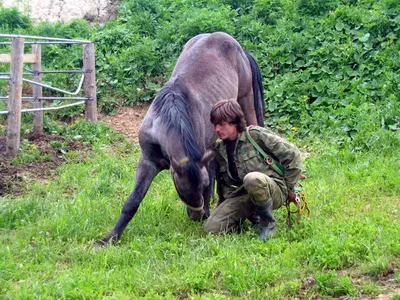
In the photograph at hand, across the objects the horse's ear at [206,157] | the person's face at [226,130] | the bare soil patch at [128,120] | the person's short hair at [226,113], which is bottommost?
the bare soil patch at [128,120]

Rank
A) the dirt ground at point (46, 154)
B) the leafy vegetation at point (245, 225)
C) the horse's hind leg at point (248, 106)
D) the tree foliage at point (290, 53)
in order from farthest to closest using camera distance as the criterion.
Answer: the tree foliage at point (290, 53) < the horse's hind leg at point (248, 106) < the dirt ground at point (46, 154) < the leafy vegetation at point (245, 225)

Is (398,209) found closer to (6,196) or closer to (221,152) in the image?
(221,152)

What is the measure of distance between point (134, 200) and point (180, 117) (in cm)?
A: 85

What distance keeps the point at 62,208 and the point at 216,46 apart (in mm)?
2499

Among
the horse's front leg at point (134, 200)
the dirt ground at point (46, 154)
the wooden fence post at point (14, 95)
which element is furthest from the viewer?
the wooden fence post at point (14, 95)

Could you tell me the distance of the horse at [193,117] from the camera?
16.8 feet

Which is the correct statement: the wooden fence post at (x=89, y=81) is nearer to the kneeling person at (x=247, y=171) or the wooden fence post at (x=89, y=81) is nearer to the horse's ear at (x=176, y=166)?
the kneeling person at (x=247, y=171)

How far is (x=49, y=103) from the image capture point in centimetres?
1081

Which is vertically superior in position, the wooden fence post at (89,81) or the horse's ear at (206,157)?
the horse's ear at (206,157)

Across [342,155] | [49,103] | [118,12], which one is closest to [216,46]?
[342,155]

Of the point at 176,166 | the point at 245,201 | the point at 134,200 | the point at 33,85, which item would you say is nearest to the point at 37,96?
the point at 33,85

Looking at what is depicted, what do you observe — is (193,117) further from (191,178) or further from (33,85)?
(33,85)

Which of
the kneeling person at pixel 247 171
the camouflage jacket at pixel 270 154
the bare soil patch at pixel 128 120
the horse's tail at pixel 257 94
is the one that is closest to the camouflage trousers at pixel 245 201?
the kneeling person at pixel 247 171

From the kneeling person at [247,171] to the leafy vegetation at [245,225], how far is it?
22cm
